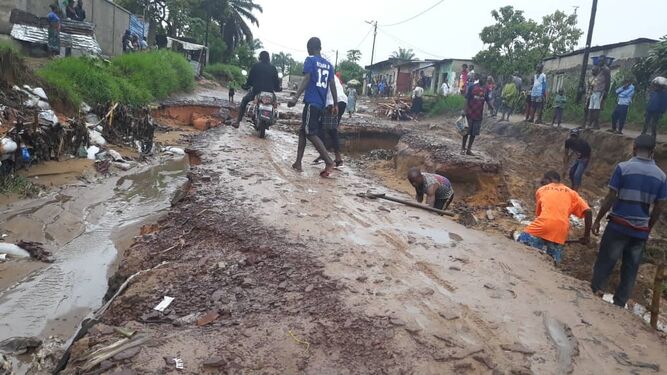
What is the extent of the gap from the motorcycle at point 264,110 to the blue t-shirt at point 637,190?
6.69m

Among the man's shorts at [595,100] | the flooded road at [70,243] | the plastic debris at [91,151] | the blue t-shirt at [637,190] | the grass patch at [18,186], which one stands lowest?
the flooded road at [70,243]

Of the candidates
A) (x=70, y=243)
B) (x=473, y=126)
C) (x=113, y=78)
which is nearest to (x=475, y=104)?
(x=473, y=126)

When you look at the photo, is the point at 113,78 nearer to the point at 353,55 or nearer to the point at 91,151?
the point at 91,151

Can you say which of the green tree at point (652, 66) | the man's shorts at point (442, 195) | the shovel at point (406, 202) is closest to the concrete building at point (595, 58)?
the green tree at point (652, 66)

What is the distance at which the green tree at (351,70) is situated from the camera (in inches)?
2014

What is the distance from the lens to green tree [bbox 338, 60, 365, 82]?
51.2 meters

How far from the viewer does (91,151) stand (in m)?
8.66

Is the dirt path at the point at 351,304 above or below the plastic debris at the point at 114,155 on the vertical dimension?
above

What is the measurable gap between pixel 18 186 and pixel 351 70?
48598mm

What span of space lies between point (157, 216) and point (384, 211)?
11.0ft

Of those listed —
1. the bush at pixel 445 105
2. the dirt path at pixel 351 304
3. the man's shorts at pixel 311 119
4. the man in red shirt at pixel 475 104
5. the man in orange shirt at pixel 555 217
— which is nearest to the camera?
the dirt path at pixel 351 304

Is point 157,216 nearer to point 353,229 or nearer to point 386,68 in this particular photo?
point 353,229

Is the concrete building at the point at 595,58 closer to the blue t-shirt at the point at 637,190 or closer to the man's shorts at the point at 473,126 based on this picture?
the man's shorts at the point at 473,126

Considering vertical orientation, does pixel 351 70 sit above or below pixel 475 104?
above
